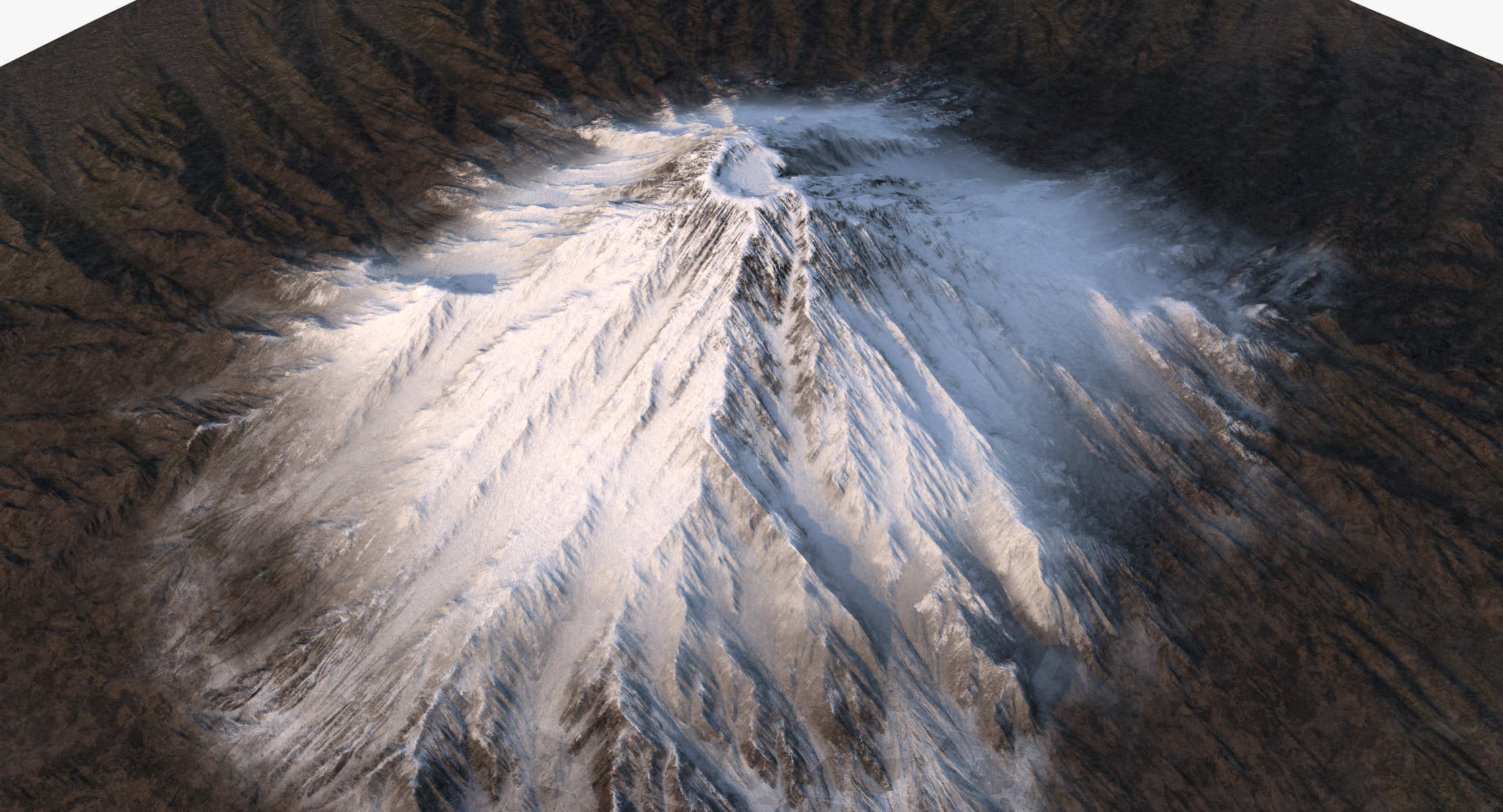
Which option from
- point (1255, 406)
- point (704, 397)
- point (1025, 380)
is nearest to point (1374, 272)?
point (1255, 406)

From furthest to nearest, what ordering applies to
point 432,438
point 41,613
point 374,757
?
point 432,438, point 41,613, point 374,757

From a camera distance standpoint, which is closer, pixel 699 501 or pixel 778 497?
pixel 699 501

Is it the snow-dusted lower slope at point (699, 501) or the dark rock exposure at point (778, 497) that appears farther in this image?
the dark rock exposure at point (778, 497)

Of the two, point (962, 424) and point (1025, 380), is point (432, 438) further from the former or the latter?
point (1025, 380)

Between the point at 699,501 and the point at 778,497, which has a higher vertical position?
the point at 699,501
